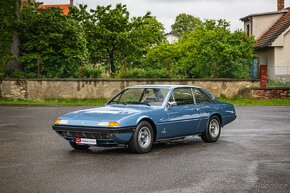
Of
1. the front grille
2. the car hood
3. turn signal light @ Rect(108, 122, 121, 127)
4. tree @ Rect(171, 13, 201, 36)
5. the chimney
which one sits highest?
tree @ Rect(171, 13, 201, 36)

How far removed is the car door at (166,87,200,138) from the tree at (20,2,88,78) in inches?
772

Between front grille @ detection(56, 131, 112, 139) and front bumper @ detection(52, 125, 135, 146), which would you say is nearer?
front bumper @ detection(52, 125, 135, 146)

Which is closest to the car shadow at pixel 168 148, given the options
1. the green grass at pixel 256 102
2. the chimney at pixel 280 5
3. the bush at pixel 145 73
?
the green grass at pixel 256 102

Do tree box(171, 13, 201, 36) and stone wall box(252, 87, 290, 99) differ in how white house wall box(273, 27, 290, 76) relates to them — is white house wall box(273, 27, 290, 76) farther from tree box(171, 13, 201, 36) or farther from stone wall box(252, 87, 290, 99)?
tree box(171, 13, 201, 36)

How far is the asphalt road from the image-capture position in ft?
24.9

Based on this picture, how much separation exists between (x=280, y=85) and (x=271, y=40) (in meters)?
9.91

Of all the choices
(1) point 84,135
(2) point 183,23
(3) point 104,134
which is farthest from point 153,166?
(2) point 183,23

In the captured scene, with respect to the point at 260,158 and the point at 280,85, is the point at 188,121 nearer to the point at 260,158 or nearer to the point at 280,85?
the point at 260,158

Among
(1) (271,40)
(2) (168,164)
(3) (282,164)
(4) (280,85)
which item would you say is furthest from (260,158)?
(1) (271,40)

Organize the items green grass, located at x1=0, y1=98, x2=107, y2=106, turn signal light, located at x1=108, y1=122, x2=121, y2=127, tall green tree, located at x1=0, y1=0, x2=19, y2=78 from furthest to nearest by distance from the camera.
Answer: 1. tall green tree, located at x1=0, y1=0, x2=19, y2=78
2. green grass, located at x1=0, y1=98, x2=107, y2=106
3. turn signal light, located at x1=108, y1=122, x2=121, y2=127

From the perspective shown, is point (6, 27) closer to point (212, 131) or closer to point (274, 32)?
point (274, 32)

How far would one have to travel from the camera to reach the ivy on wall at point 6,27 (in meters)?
32.1

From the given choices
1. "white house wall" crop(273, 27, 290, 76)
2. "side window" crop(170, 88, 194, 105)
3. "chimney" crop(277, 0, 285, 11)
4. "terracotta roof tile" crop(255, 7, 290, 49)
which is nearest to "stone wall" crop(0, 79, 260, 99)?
"white house wall" crop(273, 27, 290, 76)

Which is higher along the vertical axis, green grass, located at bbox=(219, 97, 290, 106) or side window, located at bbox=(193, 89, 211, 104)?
side window, located at bbox=(193, 89, 211, 104)
